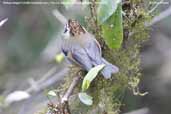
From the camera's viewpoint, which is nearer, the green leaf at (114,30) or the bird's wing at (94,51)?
the green leaf at (114,30)

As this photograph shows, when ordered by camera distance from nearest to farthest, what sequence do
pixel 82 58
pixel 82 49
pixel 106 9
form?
pixel 106 9 < pixel 82 58 < pixel 82 49

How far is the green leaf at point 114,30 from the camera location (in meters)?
2.25

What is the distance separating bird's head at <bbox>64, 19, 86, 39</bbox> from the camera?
251cm

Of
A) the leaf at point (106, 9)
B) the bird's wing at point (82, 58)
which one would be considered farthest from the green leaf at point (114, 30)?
the bird's wing at point (82, 58)

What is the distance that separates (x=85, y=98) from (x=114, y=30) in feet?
0.94

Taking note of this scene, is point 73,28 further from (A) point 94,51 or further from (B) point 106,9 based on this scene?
(B) point 106,9

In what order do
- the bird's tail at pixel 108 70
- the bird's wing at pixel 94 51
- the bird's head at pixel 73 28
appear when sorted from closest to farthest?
the bird's tail at pixel 108 70
the bird's wing at pixel 94 51
the bird's head at pixel 73 28

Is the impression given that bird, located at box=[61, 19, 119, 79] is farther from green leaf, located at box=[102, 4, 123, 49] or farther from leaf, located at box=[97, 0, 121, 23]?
leaf, located at box=[97, 0, 121, 23]

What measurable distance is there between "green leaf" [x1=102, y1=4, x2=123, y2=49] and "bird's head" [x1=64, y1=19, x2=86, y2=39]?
0.18m

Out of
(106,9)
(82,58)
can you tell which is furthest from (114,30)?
(82,58)

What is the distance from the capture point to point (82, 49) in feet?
8.55

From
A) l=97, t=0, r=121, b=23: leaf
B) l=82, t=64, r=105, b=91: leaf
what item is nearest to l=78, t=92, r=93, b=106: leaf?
l=82, t=64, r=105, b=91: leaf

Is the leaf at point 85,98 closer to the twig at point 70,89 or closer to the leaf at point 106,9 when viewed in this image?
the twig at point 70,89

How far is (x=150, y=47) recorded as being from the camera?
4.78 meters
